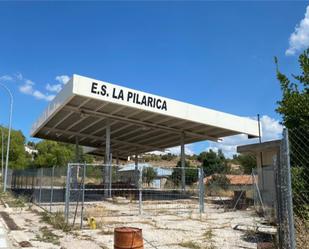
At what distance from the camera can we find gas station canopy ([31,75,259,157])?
22.8 m

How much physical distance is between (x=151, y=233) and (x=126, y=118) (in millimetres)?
16553

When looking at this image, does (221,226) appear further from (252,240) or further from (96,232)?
(96,232)

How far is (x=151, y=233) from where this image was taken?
12.3 meters

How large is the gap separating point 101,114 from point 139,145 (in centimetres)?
1567

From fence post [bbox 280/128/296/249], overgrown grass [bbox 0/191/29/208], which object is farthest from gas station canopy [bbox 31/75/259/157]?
fence post [bbox 280/128/296/249]

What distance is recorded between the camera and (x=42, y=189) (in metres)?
22.5

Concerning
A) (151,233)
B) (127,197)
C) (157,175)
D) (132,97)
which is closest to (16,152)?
(127,197)

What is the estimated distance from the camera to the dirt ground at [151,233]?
34.0 feet

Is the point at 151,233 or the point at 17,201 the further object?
the point at 17,201

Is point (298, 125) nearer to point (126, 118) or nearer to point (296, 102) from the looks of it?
point (296, 102)

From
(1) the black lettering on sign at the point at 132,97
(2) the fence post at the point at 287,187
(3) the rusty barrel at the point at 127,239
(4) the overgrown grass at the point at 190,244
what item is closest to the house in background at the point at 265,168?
(1) the black lettering on sign at the point at 132,97

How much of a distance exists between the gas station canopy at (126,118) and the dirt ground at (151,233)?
26.3 feet

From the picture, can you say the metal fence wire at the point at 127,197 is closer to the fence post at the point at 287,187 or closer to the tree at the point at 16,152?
the fence post at the point at 287,187

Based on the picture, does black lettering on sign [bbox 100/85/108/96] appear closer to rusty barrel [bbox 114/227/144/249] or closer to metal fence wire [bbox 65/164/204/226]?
metal fence wire [bbox 65/164/204/226]
